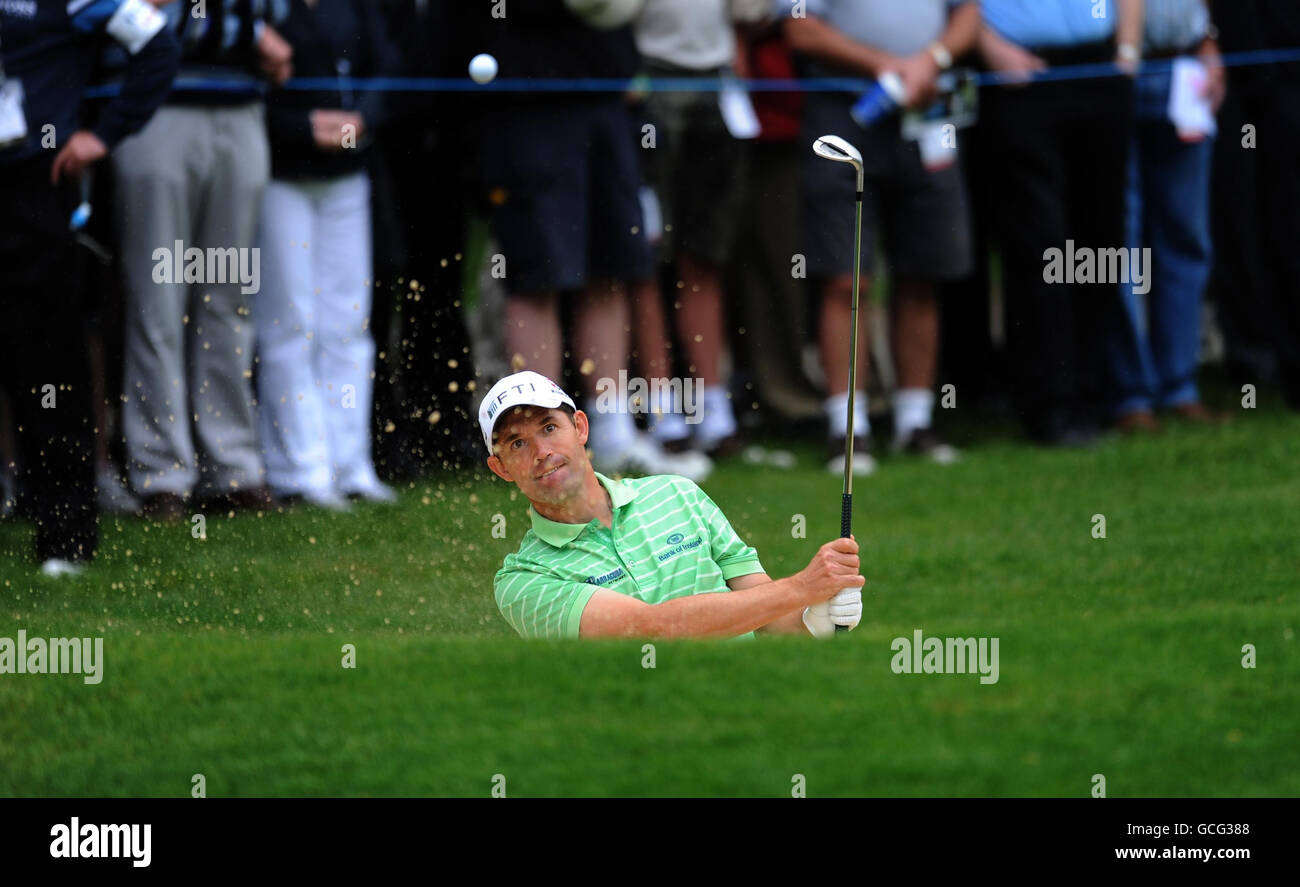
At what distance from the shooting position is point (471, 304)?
10906 mm

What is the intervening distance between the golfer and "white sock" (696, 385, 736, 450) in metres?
4.06

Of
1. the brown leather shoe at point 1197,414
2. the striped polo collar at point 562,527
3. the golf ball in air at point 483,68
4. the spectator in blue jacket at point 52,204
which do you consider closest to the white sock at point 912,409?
the brown leather shoe at point 1197,414

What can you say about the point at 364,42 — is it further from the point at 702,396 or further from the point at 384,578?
the point at 384,578

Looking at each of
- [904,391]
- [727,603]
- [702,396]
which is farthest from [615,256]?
[727,603]

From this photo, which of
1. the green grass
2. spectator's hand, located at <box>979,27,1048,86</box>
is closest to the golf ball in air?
the green grass

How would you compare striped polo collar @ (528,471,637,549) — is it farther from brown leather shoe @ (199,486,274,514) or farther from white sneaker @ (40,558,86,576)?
brown leather shoe @ (199,486,274,514)

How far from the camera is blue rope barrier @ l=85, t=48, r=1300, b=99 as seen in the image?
29.9 ft

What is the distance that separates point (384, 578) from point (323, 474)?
176 centimetres

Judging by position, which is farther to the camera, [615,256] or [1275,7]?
[1275,7]

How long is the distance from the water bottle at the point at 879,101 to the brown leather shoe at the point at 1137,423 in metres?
2.01

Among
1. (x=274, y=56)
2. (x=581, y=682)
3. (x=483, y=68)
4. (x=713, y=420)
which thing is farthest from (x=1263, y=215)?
(x=581, y=682)

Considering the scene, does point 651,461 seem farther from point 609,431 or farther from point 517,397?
point 517,397

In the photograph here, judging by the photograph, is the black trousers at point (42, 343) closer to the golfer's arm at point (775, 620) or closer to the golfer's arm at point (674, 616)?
the golfer's arm at point (674, 616)

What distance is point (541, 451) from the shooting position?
590 centimetres
